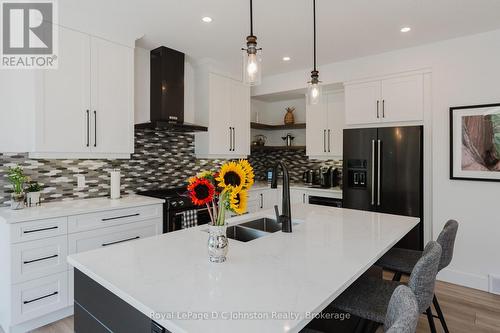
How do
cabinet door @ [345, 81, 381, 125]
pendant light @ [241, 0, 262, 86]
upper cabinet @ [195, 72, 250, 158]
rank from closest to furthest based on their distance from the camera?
pendant light @ [241, 0, 262, 86] → cabinet door @ [345, 81, 381, 125] → upper cabinet @ [195, 72, 250, 158]

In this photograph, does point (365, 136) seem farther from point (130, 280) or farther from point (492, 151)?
point (130, 280)

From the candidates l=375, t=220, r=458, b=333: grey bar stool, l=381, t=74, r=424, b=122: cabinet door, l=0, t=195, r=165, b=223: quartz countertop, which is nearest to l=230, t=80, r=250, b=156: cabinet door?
l=0, t=195, r=165, b=223: quartz countertop

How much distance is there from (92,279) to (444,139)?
11.5ft

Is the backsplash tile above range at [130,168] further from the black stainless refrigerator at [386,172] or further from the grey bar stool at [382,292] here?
the grey bar stool at [382,292]

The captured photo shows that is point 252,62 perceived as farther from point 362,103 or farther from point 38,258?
point 362,103

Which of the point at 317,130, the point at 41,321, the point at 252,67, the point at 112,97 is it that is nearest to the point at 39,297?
the point at 41,321

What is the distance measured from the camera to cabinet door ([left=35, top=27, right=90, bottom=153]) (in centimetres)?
248

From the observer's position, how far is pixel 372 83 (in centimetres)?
363

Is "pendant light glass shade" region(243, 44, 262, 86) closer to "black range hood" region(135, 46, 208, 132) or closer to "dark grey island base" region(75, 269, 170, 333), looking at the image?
"dark grey island base" region(75, 269, 170, 333)

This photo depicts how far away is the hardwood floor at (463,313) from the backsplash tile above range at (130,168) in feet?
3.86

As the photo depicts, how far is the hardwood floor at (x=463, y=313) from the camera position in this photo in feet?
7.51

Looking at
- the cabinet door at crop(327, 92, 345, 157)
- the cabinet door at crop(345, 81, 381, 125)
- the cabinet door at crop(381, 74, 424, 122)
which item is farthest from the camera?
the cabinet door at crop(327, 92, 345, 157)

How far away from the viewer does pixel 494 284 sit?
2908 mm

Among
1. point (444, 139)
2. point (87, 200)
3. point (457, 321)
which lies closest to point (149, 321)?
point (87, 200)
